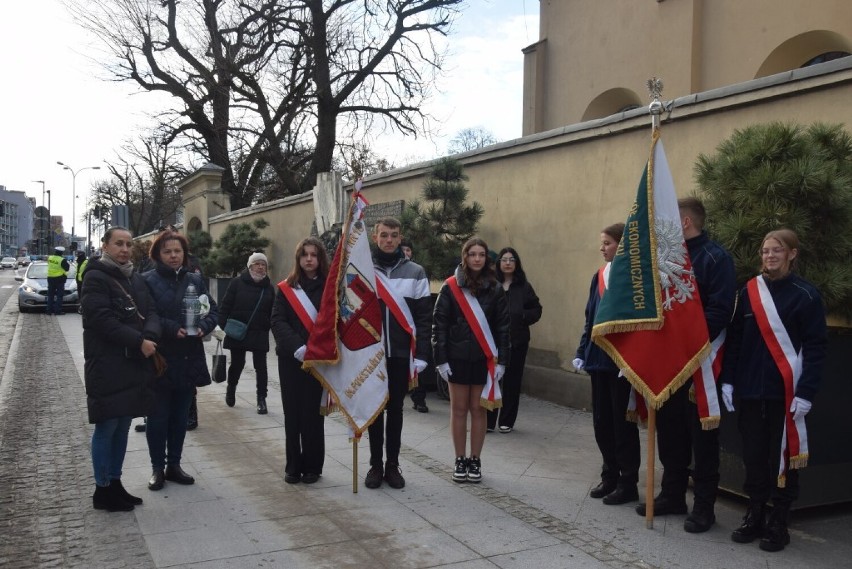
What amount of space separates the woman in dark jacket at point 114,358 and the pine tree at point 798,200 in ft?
13.0

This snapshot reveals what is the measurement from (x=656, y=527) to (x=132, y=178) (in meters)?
51.3

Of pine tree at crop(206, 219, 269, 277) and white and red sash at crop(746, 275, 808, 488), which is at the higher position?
pine tree at crop(206, 219, 269, 277)

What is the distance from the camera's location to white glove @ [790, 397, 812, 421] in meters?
4.12

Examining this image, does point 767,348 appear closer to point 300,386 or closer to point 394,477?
point 394,477

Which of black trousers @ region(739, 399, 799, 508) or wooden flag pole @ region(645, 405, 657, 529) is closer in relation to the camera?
black trousers @ region(739, 399, 799, 508)

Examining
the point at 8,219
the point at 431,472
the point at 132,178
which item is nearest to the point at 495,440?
the point at 431,472

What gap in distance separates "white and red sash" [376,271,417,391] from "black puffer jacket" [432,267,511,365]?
7.3 inches

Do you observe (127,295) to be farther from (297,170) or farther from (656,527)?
(297,170)

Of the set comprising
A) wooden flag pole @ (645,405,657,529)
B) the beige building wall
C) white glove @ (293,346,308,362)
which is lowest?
wooden flag pole @ (645,405,657,529)

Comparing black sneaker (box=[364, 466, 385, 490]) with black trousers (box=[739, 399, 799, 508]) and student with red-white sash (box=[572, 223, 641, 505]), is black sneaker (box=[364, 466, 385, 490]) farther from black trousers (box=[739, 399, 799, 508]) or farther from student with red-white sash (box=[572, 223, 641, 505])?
black trousers (box=[739, 399, 799, 508])

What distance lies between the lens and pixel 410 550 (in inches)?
167

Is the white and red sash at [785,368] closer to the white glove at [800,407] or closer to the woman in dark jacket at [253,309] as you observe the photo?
the white glove at [800,407]

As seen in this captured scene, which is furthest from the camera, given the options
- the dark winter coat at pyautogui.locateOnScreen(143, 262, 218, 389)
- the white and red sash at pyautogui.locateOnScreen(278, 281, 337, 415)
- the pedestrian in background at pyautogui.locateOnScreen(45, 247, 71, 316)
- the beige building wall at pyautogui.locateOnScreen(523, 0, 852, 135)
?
the pedestrian in background at pyautogui.locateOnScreen(45, 247, 71, 316)

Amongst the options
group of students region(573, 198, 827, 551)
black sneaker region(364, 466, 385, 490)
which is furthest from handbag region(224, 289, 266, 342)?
group of students region(573, 198, 827, 551)
